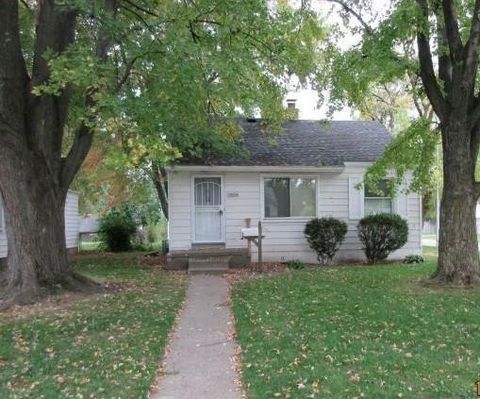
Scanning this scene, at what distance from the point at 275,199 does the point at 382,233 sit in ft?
10.8

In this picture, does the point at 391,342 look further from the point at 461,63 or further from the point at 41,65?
the point at 41,65

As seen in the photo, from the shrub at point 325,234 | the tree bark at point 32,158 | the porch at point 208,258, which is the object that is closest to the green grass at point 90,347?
the tree bark at point 32,158

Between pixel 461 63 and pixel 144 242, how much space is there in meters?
18.5

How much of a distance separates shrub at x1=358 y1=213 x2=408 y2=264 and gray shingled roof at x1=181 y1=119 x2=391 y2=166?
2.03 m

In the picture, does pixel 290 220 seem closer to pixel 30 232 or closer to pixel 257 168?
pixel 257 168

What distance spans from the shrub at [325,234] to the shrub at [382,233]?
0.66 metres

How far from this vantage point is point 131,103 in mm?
8023

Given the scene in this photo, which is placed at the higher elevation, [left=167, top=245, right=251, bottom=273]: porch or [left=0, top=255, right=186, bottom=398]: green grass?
[left=167, top=245, right=251, bottom=273]: porch

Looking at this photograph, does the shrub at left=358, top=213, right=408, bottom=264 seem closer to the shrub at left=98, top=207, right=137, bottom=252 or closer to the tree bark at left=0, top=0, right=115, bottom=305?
the tree bark at left=0, top=0, right=115, bottom=305

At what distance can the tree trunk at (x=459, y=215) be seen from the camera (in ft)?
33.0

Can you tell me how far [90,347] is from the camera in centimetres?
640

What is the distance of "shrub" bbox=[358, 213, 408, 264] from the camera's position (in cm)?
1541

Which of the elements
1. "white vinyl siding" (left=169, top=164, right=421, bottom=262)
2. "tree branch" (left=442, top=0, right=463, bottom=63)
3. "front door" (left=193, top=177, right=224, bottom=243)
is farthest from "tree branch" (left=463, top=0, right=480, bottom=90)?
"front door" (left=193, top=177, right=224, bottom=243)

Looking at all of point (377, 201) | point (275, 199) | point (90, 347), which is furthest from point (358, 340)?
point (377, 201)
